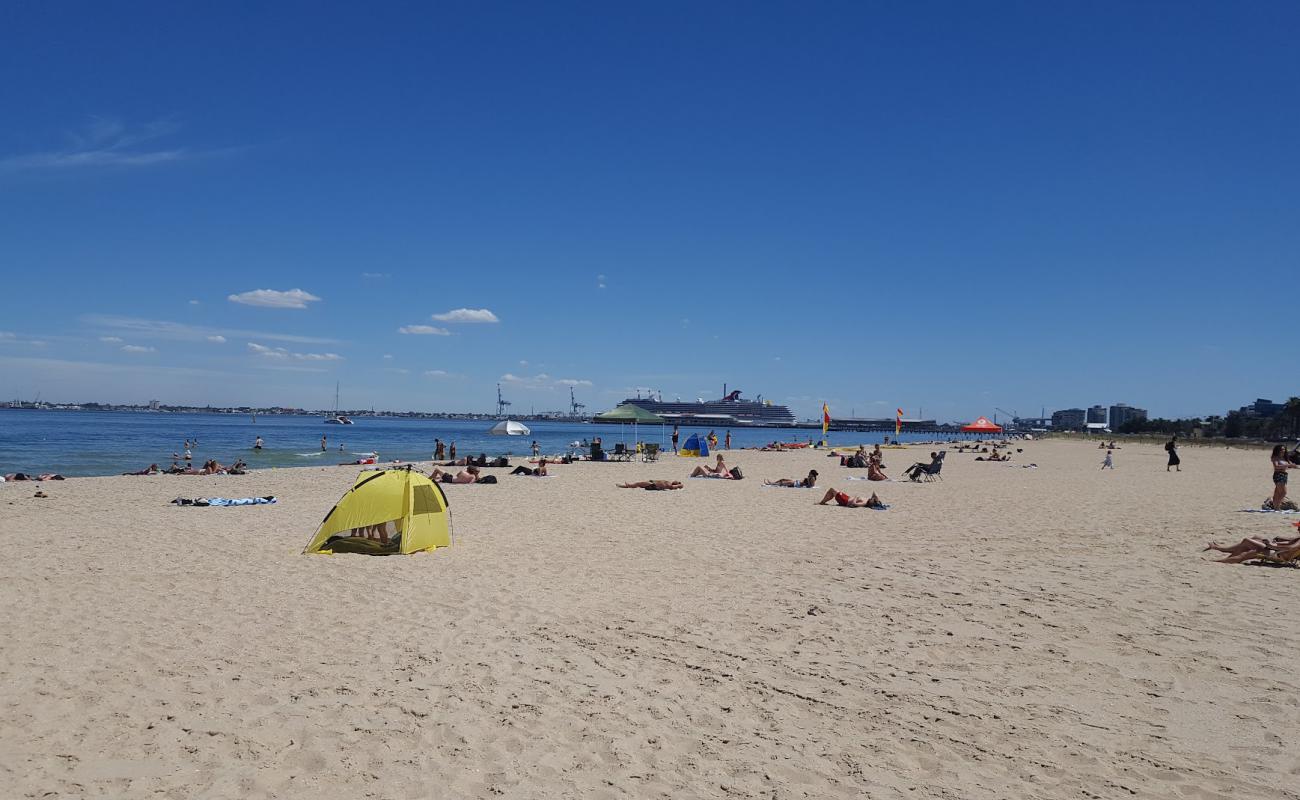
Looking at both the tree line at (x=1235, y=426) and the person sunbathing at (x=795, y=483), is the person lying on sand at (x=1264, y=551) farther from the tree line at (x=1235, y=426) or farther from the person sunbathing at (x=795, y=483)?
the tree line at (x=1235, y=426)

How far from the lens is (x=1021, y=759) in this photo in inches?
159

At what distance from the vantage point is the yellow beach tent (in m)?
9.81

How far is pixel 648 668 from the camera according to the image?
17.9 feet

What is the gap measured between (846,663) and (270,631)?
4.79 metres

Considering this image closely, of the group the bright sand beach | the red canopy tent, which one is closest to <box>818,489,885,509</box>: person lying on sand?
Answer: the bright sand beach

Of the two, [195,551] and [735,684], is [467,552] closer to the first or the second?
[195,551]

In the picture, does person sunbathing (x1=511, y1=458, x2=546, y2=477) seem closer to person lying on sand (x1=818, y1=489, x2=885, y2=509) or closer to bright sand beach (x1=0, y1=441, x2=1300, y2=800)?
person lying on sand (x1=818, y1=489, x2=885, y2=509)

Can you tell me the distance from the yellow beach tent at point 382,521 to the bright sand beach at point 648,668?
0.98ft

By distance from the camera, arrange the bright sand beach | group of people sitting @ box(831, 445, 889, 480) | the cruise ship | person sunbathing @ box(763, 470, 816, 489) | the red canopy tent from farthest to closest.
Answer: the cruise ship, the red canopy tent, group of people sitting @ box(831, 445, 889, 480), person sunbathing @ box(763, 470, 816, 489), the bright sand beach

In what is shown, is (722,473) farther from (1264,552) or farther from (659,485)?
(1264,552)

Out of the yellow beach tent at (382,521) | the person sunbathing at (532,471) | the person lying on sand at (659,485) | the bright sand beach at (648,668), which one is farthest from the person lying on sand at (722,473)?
the yellow beach tent at (382,521)

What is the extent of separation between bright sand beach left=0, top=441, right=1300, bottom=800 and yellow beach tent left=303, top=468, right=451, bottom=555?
0.98 feet

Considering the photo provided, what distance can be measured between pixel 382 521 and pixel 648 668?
18.7 feet

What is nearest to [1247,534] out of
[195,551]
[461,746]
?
[461,746]
